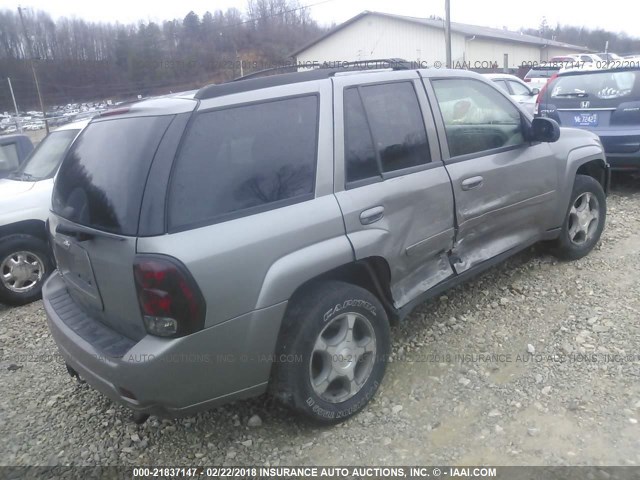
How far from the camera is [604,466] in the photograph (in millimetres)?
2336

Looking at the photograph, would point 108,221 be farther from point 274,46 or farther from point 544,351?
point 274,46

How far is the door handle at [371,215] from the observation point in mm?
2718

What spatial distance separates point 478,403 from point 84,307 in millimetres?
2248

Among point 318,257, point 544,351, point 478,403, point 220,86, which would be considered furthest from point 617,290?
point 220,86

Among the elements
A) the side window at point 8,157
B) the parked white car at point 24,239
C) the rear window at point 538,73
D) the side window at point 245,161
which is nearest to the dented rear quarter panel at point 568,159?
the side window at point 245,161

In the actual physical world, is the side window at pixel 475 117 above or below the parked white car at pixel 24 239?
above

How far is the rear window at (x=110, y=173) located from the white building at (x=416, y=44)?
35403 millimetres

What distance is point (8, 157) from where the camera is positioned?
20.4 feet

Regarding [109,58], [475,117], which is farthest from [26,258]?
[109,58]

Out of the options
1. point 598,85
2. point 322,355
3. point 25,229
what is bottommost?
point 322,355

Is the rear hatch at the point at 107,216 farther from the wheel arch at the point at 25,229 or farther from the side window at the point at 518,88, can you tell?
the side window at the point at 518,88

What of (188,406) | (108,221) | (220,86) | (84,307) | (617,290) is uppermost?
(220,86)

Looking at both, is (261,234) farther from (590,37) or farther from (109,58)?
(590,37)

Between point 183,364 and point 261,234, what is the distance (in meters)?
0.67
